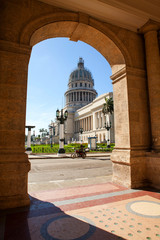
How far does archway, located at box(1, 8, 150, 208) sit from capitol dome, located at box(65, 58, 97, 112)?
272 ft

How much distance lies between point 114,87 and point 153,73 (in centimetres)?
145

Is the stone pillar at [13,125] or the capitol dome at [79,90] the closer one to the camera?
the stone pillar at [13,125]

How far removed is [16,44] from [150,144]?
5.30m

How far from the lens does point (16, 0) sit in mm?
4422

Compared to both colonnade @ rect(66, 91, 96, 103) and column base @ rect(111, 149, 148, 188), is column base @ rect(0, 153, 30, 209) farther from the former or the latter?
colonnade @ rect(66, 91, 96, 103)

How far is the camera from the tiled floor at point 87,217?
2568 mm

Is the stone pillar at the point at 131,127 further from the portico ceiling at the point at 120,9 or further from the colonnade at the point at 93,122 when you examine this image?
the colonnade at the point at 93,122

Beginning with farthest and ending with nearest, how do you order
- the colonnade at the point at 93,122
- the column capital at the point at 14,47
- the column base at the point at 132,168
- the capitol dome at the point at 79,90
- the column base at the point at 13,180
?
the capitol dome at the point at 79,90 < the colonnade at the point at 93,122 < the column base at the point at 132,168 < the column capital at the point at 14,47 < the column base at the point at 13,180

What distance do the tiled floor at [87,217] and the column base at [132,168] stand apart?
0.54 meters

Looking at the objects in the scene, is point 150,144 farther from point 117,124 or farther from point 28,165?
point 28,165

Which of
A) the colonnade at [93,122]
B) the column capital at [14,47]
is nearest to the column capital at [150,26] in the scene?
the column capital at [14,47]

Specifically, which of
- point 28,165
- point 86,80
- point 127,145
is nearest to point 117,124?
point 127,145

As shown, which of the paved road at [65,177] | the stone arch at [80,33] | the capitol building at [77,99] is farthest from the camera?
the capitol building at [77,99]

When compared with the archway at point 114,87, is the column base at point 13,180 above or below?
below
